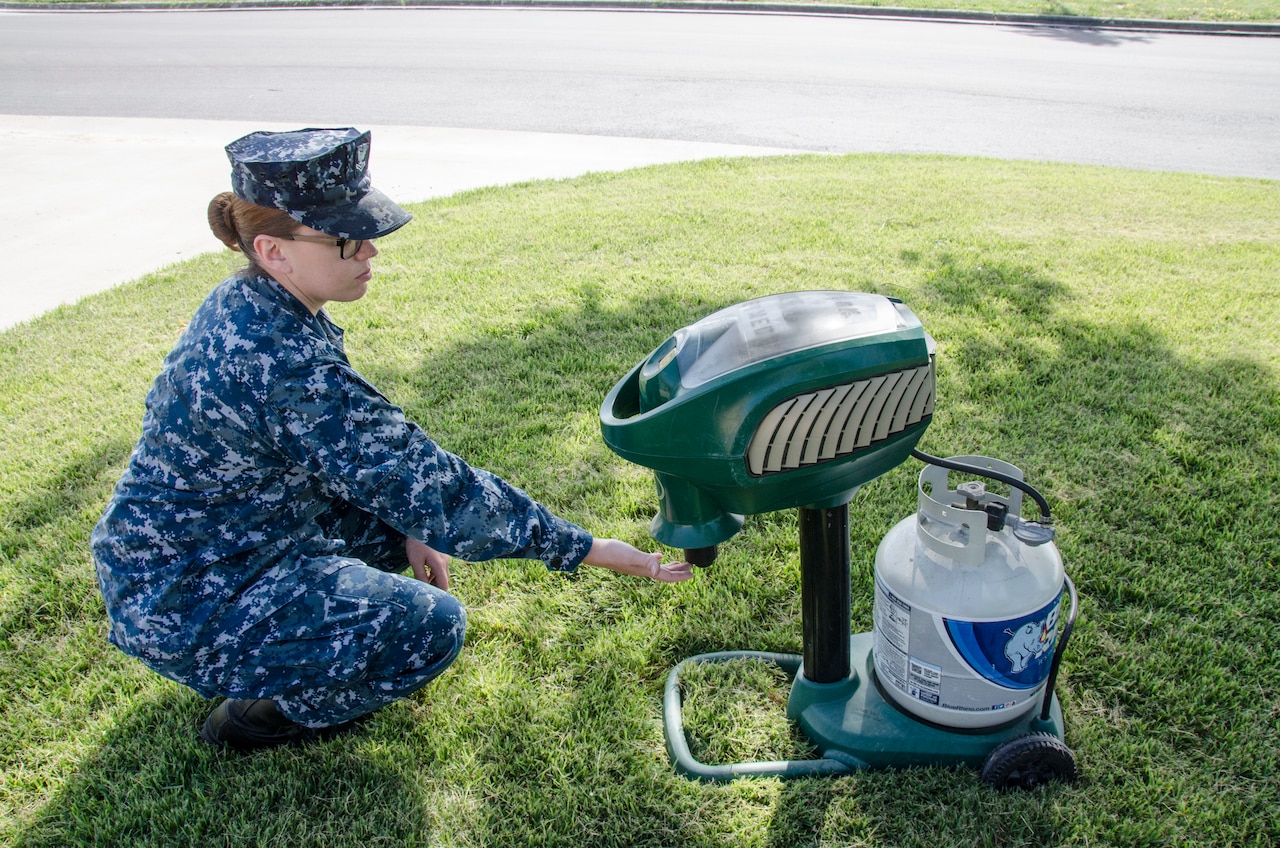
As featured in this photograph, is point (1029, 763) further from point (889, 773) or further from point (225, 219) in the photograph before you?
point (225, 219)

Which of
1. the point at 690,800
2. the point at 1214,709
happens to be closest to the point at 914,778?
the point at 690,800

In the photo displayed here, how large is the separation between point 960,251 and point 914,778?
11.2ft

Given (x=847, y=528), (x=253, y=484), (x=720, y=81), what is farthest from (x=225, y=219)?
(x=720, y=81)

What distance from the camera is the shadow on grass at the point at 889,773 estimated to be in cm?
183

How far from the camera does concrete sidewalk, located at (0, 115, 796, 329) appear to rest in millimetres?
5281

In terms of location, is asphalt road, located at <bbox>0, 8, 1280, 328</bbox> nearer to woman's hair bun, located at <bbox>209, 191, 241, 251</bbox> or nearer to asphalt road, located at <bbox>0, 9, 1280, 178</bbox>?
asphalt road, located at <bbox>0, 9, 1280, 178</bbox>

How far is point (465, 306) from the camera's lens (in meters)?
4.30

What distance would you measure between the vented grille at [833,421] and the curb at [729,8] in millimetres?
→ 13604

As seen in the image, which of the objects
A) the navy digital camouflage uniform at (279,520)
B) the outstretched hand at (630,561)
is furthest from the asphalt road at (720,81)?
the navy digital camouflage uniform at (279,520)

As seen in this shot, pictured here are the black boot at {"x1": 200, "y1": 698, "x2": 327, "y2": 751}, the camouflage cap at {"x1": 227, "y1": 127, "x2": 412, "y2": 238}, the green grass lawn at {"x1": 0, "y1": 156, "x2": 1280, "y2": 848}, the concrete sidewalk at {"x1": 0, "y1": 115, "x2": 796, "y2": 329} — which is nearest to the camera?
the camouflage cap at {"x1": 227, "y1": 127, "x2": 412, "y2": 238}

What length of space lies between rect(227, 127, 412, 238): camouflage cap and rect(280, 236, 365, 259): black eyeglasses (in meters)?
0.04

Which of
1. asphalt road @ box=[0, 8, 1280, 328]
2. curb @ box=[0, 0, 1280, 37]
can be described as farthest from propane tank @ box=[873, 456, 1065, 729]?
curb @ box=[0, 0, 1280, 37]

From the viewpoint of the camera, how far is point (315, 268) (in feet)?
5.88

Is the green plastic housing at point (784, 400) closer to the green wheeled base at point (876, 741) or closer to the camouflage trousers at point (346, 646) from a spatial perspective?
the green wheeled base at point (876, 741)
